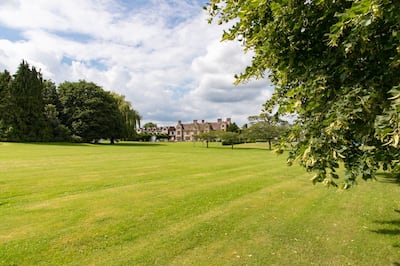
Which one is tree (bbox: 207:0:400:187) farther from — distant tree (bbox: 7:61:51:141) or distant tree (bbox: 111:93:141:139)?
distant tree (bbox: 111:93:141:139)

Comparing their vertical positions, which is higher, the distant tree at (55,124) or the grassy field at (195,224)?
the distant tree at (55,124)

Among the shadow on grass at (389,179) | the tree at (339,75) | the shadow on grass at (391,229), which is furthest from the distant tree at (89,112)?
the tree at (339,75)

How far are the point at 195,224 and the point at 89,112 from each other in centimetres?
6079

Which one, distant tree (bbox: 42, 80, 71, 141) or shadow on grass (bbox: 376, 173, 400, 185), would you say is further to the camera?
distant tree (bbox: 42, 80, 71, 141)

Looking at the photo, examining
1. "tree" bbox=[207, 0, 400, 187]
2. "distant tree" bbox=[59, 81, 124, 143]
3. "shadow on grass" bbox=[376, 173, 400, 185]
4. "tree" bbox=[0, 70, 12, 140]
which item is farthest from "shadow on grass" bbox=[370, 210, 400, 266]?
"distant tree" bbox=[59, 81, 124, 143]

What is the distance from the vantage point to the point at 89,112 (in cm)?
6309

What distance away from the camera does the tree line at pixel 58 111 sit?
5334cm

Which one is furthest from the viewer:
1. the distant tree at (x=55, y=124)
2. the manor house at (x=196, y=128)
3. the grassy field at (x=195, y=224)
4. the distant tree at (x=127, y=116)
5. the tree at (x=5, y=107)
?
the manor house at (x=196, y=128)

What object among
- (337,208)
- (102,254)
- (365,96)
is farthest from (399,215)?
(102,254)

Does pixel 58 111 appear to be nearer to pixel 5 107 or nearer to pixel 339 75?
pixel 5 107

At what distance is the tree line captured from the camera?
175ft

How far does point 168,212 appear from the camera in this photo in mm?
8641

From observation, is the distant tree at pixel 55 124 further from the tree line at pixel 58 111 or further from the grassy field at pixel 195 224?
the grassy field at pixel 195 224

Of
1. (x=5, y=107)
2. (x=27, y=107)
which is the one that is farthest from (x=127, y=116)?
(x=5, y=107)
